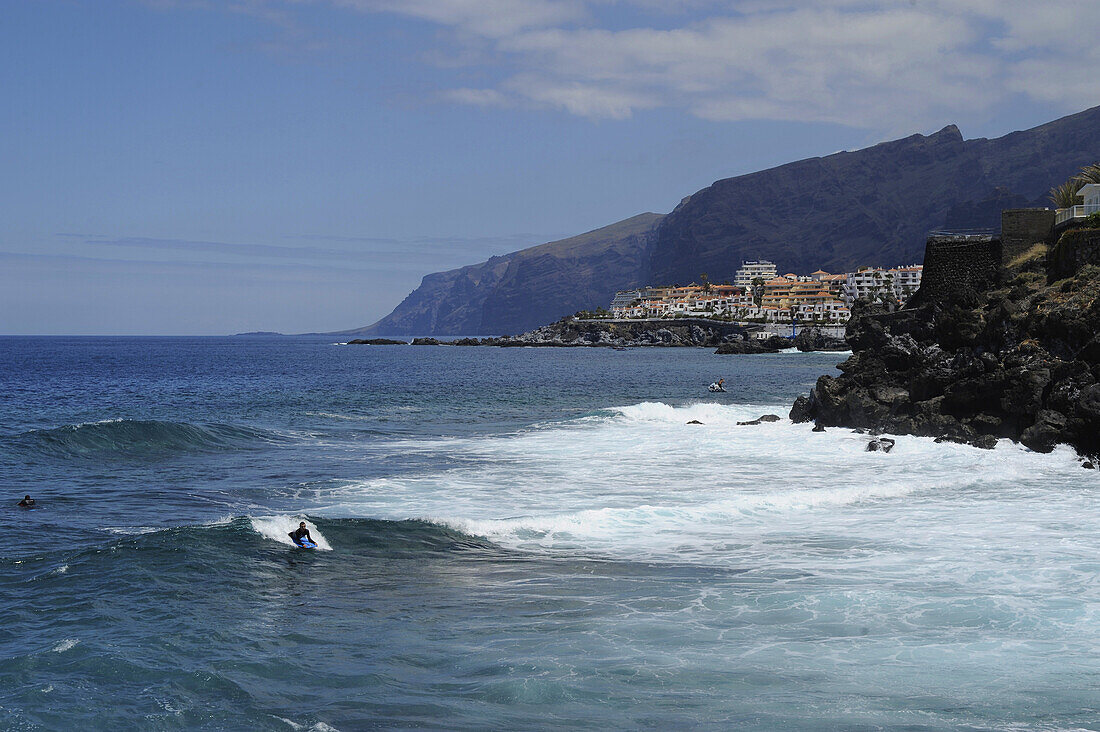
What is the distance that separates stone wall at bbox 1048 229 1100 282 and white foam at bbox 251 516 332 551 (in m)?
31.6

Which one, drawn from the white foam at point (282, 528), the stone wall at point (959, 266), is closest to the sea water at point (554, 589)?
the white foam at point (282, 528)

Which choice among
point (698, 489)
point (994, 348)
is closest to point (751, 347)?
point (994, 348)

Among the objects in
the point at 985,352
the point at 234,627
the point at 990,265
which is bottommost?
the point at 234,627

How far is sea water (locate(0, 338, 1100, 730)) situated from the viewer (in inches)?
417

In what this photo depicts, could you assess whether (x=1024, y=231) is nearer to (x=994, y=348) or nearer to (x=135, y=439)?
(x=994, y=348)

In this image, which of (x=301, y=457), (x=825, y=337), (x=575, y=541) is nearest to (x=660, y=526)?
(x=575, y=541)

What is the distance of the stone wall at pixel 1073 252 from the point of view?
35.4 meters

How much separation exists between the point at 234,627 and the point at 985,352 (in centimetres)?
2975

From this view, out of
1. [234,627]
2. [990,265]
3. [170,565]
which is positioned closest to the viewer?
[234,627]

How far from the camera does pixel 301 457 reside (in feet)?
104

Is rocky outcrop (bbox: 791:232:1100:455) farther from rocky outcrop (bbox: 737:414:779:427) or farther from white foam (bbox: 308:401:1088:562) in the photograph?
white foam (bbox: 308:401:1088:562)

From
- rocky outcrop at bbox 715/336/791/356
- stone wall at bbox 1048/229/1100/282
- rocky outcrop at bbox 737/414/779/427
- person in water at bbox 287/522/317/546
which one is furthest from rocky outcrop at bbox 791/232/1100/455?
rocky outcrop at bbox 715/336/791/356

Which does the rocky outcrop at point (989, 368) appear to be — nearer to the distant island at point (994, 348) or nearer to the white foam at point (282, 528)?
the distant island at point (994, 348)

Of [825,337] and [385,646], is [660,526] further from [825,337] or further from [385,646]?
[825,337]
